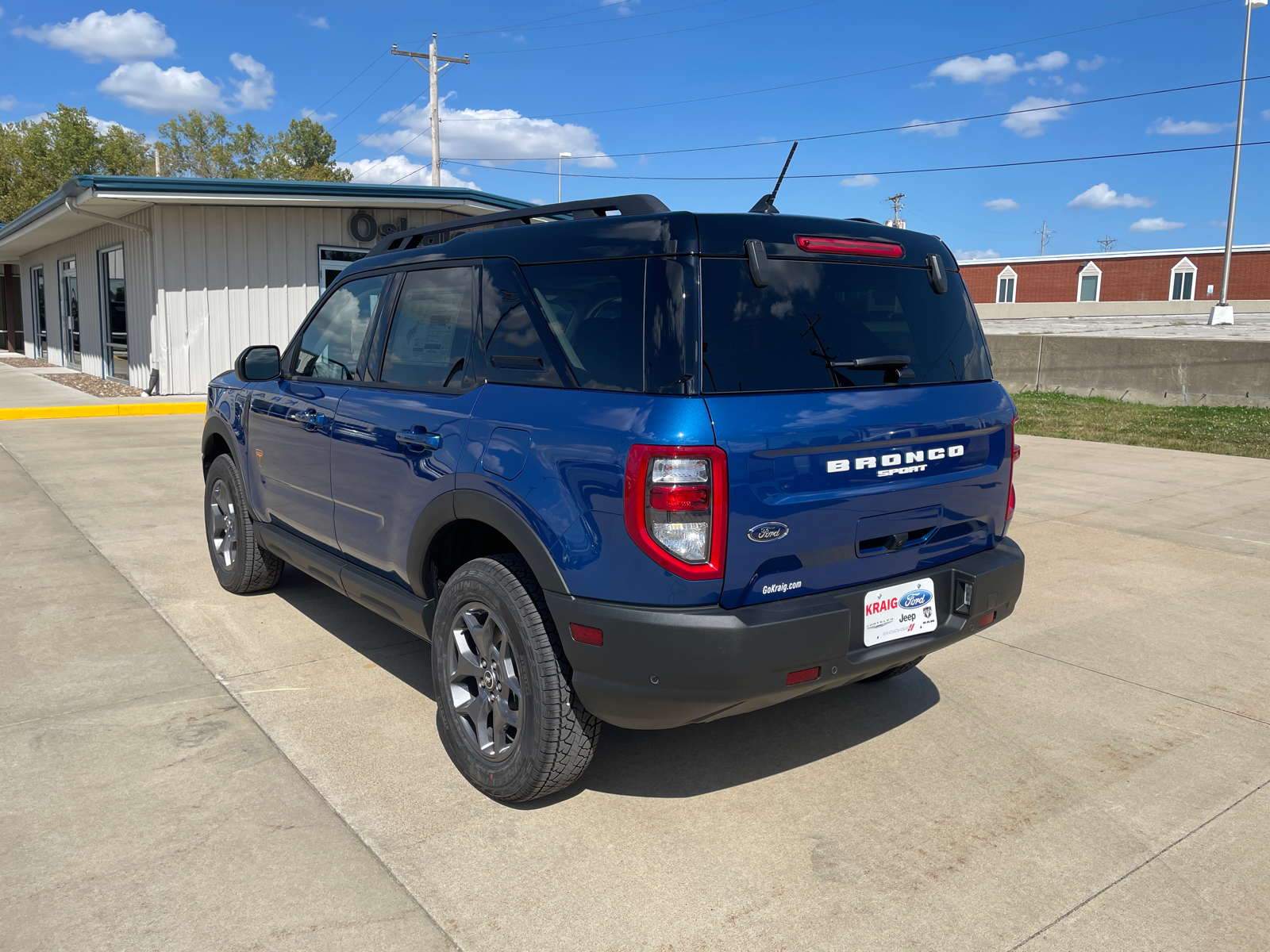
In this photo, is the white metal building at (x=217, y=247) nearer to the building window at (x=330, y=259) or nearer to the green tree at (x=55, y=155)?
the building window at (x=330, y=259)

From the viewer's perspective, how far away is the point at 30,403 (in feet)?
51.8

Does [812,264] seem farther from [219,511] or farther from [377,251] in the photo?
[219,511]

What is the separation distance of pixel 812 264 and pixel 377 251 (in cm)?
235

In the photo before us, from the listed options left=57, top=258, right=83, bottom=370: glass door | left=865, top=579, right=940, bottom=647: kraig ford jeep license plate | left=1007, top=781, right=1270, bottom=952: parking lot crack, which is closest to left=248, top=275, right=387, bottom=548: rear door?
left=865, top=579, right=940, bottom=647: kraig ford jeep license plate

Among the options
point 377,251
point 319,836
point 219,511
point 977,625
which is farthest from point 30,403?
point 977,625

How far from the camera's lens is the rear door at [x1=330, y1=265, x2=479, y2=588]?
343 cm

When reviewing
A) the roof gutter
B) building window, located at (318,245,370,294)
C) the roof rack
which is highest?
the roof gutter

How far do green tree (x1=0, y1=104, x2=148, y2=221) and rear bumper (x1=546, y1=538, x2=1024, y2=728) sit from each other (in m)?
45.1

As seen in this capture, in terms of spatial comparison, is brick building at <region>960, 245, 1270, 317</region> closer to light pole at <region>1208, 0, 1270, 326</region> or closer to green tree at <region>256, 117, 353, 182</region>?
light pole at <region>1208, 0, 1270, 326</region>

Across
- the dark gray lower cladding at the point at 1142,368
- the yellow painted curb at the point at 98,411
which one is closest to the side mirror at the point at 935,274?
the yellow painted curb at the point at 98,411

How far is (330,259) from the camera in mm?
17875

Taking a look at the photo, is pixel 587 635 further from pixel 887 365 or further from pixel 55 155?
pixel 55 155

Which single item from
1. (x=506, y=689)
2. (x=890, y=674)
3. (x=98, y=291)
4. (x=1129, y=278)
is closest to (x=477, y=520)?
(x=506, y=689)

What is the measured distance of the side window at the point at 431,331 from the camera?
3545 mm
